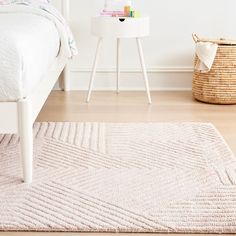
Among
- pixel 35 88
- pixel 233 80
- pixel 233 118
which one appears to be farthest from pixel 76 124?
pixel 233 80

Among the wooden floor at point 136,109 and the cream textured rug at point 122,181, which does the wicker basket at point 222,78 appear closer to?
the wooden floor at point 136,109

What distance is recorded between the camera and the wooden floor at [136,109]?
2.75 metres

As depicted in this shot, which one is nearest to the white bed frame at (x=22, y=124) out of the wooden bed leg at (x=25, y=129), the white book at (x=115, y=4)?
the wooden bed leg at (x=25, y=129)

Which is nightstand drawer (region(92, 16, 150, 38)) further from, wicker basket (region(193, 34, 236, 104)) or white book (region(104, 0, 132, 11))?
wicker basket (region(193, 34, 236, 104))

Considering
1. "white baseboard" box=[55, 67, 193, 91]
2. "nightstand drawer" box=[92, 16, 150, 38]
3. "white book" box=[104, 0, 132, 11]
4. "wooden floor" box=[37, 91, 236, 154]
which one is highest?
"white book" box=[104, 0, 132, 11]

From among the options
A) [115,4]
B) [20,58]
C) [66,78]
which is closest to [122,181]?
[20,58]

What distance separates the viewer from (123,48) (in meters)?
3.47

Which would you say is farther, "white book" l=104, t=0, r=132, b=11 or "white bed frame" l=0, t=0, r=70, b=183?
"white book" l=104, t=0, r=132, b=11

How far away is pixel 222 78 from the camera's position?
3.09 m

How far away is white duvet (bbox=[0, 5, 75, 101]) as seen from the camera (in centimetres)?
170

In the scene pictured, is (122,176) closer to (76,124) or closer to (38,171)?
(38,171)

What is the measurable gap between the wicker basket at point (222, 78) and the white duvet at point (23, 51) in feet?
3.33

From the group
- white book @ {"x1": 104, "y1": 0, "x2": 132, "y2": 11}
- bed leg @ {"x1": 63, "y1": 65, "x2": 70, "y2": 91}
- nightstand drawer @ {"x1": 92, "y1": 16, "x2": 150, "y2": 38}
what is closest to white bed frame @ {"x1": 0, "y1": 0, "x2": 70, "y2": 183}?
nightstand drawer @ {"x1": 92, "y1": 16, "x2": 150, "y2": 38}

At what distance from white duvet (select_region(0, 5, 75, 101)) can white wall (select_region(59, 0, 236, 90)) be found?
90 centimetres
